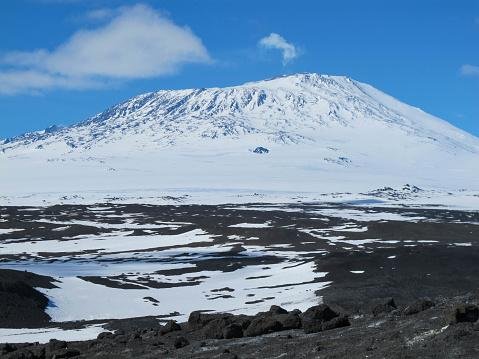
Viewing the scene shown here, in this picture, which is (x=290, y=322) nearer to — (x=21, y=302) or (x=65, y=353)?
(x=65, y=353)

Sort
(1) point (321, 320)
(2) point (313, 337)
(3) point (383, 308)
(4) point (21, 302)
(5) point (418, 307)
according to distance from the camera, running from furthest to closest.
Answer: (4) point (21, 302), (3) point (383, 308), (1) point (321, 320), (5) point (418, 307), (2) point (313, 337)

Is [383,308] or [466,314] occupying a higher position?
[466,314]

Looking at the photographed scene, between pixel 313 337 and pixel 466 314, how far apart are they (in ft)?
11.5

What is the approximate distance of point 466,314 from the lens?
43.9 feet

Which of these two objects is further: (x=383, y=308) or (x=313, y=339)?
(x=383, y=308)

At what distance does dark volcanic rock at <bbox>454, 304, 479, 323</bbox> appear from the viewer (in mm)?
13281

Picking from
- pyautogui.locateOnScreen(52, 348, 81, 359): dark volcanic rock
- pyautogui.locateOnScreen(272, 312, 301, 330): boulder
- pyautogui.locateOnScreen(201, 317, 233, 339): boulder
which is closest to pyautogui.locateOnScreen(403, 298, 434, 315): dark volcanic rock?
pyautogui.locateOnScreen(272, 312, 301, 330): boulder

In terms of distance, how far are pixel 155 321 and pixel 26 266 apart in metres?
25.3

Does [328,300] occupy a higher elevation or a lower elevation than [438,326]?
lower


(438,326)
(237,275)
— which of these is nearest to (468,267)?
(237,275)

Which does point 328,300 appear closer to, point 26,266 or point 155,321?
point 155,321

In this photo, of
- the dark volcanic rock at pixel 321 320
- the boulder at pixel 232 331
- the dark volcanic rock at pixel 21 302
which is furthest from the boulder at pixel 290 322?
the dark volcanic rock at pixel 21 302

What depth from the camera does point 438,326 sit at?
13.6m

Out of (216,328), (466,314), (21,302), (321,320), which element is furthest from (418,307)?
(21,302)
